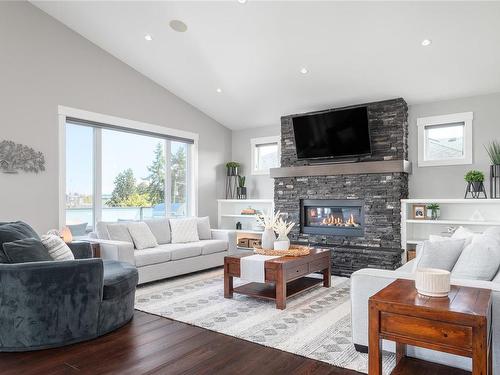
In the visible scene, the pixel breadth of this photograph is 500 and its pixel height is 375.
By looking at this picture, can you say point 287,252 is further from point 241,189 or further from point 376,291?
point 241,189

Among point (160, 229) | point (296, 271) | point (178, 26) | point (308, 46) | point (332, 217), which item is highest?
point (178, 26)

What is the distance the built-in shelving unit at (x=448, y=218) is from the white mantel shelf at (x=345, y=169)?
55 cm

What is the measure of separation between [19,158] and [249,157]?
4.32 metres

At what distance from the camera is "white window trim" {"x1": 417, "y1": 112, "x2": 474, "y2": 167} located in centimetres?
557

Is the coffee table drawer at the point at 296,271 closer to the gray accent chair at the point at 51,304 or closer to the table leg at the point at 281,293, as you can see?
the table leg at the point at 281,293

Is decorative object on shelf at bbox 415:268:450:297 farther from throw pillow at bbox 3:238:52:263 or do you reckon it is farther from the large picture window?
the large picture window

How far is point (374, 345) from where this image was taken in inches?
77.4

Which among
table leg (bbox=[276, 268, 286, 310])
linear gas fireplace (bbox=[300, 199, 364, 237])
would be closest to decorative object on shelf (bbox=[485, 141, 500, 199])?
linear gas fireplace (bbox=[300, 199, 364, 237])

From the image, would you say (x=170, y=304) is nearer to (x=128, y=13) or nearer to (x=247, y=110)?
(x=128, y=13)

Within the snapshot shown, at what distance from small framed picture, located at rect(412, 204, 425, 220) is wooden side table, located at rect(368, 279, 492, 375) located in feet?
12.6

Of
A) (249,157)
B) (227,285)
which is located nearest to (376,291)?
(227,285)

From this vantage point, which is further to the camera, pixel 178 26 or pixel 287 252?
pixel 178 26

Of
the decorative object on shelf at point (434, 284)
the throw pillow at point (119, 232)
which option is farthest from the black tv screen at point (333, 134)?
the decorative object on shelf at point (434, 284)

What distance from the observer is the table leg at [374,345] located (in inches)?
77.4
